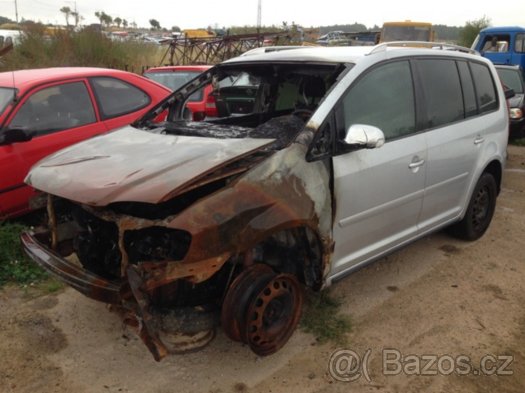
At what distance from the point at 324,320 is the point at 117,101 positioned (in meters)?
3.42

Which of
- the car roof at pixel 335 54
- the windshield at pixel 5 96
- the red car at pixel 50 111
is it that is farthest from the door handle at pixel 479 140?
the windshield at pixel 5 96

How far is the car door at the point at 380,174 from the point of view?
311 cm

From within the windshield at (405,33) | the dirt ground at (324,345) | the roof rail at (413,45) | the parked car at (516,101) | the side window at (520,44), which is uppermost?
the windshield at (405,33)

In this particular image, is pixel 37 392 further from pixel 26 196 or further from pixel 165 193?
pixel 26 196

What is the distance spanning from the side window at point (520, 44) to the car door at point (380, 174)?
13.7m

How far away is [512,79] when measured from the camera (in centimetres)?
1029

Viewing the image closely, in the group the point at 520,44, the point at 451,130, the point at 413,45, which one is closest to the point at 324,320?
the point at 451,130

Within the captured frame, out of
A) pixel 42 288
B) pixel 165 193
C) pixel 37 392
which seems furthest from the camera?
pixel 42 288

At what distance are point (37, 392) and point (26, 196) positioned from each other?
223cm

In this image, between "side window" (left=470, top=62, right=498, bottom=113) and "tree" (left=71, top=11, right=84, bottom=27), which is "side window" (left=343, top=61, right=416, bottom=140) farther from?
"tree" (left=71, top=11, right=84, bottom=27)

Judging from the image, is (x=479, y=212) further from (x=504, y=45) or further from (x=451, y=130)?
(x=504, y=45)

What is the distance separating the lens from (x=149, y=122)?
12.7 ft

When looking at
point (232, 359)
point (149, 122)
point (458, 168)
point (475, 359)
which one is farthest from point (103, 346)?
point (458, 168)

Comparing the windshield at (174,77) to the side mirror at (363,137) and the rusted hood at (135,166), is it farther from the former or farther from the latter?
the side mirror at (363,137)
